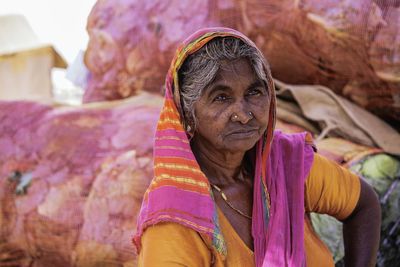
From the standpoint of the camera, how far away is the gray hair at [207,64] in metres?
1.20

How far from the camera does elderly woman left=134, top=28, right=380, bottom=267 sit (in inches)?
45.7

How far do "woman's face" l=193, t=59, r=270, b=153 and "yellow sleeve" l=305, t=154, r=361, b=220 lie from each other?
0.24 metres

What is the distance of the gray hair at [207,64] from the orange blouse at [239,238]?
0.28 metres

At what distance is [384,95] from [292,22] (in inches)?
17.8

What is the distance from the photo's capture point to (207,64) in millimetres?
1198

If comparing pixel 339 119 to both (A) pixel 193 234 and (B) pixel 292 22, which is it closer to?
(B) pixel 292 22

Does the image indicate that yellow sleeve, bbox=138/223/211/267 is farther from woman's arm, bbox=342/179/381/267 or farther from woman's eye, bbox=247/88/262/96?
woman's arm, bbox=342/179/381/267

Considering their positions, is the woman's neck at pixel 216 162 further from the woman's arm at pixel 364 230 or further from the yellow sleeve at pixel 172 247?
the woman's arm at pixel 364 230

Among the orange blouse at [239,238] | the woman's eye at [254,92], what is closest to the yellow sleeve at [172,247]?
the orange blouse at [239,238]

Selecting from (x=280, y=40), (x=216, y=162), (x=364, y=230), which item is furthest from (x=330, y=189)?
(x=280, y=40)

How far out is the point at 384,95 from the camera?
2.09 metres

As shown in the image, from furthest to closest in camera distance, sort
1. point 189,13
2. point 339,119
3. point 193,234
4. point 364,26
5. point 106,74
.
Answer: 1. point 106,74
2. point 189,13
3. point 339,119
4. point 364,26
5. point 193,234

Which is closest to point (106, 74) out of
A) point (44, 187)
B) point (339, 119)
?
point (44, 187)

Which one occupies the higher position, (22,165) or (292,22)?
(292,22)
